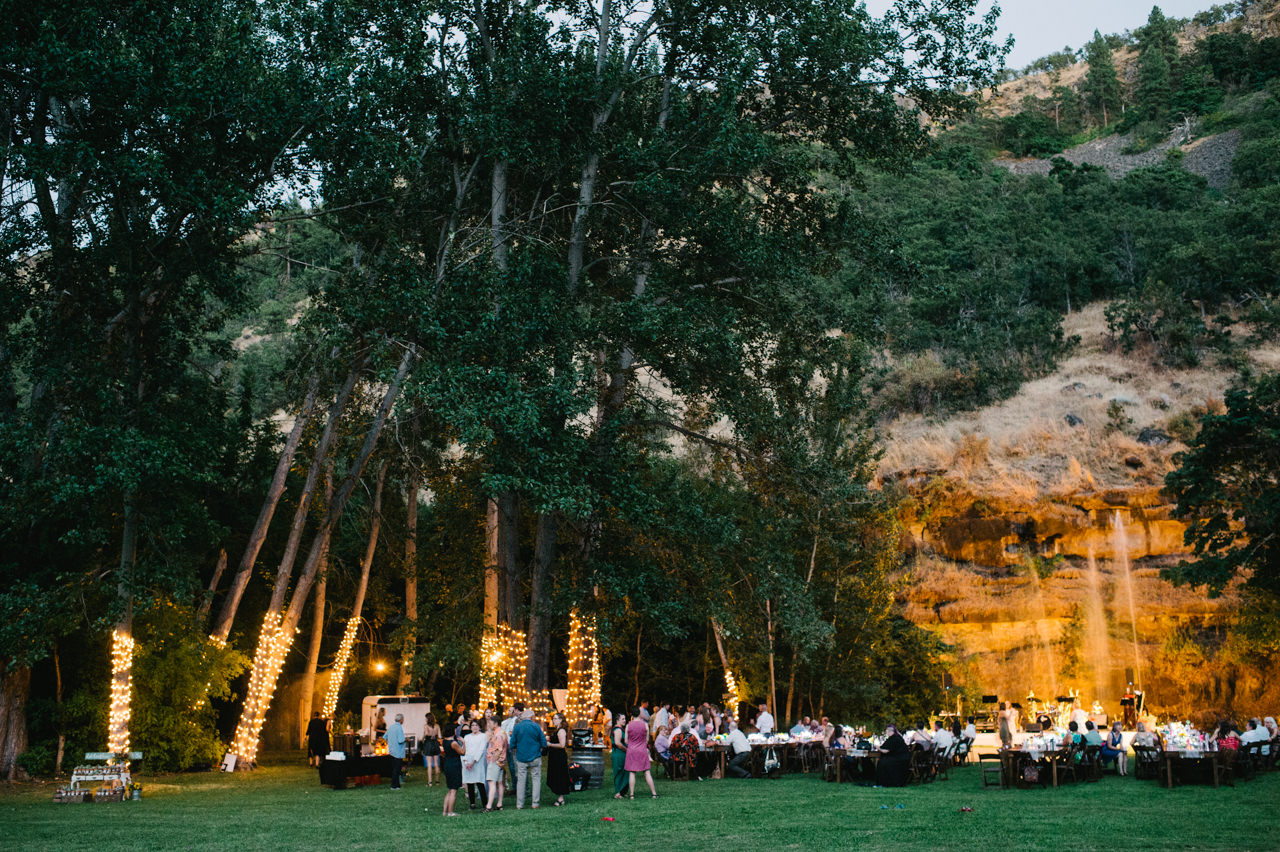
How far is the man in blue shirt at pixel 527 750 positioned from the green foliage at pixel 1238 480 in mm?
14298

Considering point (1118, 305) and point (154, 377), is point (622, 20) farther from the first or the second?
point (1118, 305)

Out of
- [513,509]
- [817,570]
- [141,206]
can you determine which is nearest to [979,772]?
[817,570]

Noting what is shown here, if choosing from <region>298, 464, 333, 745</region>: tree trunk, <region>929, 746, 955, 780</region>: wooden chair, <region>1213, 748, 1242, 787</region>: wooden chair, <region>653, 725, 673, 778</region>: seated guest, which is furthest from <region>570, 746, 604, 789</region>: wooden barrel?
<region>298, 464, 333, 745</region>: tree trunk

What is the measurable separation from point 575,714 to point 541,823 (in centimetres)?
1041

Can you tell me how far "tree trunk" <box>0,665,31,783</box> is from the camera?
19.1 metres

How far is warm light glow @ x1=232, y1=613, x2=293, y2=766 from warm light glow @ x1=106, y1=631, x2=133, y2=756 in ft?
10.0

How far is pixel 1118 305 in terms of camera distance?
46562 millimetres

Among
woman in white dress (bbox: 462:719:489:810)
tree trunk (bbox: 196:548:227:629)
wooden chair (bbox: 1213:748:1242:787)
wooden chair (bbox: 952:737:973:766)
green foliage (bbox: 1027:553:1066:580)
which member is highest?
green foliage (bbox: 1027:553:1066:580)

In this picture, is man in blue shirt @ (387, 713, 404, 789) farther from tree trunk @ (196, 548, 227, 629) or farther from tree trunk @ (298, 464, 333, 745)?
tree trunk @ (298, 464, 333, 745)

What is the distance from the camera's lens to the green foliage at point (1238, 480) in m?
20.5

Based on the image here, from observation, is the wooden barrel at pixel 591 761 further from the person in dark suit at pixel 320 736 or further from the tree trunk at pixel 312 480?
the tree trunk at pixel 312 480

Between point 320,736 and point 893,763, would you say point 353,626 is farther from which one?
point 893,763

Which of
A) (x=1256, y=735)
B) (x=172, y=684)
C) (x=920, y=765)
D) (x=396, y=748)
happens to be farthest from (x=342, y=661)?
(x=1256, y=735)

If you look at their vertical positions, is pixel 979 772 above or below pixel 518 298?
below
